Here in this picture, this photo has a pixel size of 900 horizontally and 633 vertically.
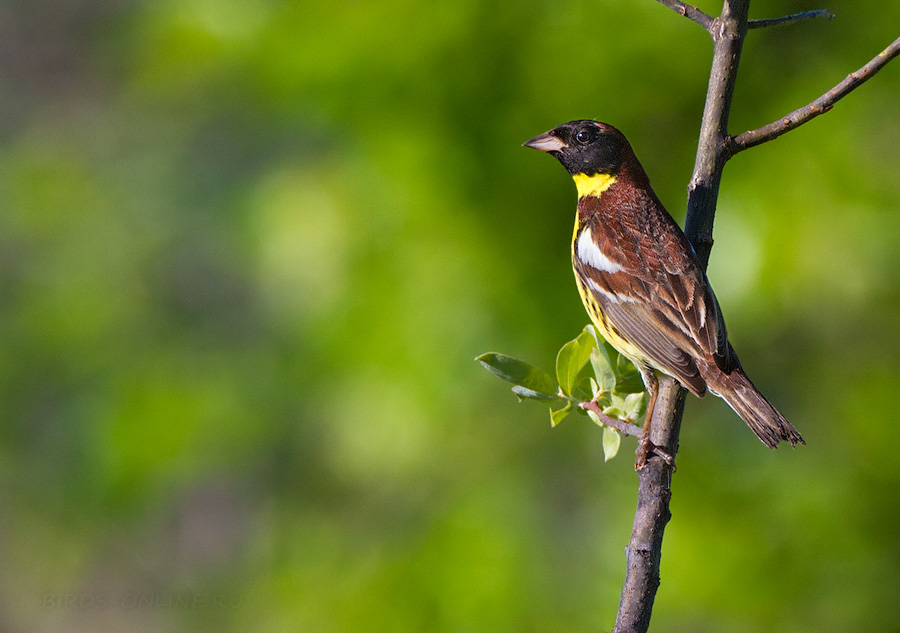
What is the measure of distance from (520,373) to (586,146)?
135 centimetres

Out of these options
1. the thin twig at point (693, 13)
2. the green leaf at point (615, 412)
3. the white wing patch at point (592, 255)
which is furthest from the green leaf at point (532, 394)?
the white wing patch at point (592, 255)

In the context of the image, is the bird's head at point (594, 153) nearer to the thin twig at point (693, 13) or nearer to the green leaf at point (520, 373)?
the thin twig at point (693, 13)

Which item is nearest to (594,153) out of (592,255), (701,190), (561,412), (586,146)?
(586,146)

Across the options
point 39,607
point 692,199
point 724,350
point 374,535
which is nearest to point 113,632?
point 39,607

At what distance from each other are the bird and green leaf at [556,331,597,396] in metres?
0.22

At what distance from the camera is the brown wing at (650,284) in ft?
8.05

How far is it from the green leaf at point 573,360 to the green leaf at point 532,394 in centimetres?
4

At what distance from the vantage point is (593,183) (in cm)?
302

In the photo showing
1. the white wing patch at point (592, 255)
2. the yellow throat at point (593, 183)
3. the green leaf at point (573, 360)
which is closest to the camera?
the green leaf at point (573, 360)

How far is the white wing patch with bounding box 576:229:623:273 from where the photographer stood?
2748 millimetres

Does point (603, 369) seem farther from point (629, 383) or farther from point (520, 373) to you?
point (520, 373)

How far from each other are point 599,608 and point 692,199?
1.74 m

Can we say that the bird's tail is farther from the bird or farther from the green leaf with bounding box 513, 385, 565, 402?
the green leaf with bounding box 513, 385, 565, 402

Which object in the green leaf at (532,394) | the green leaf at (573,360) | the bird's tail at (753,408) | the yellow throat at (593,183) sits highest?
the yellow throat at (593,183)
